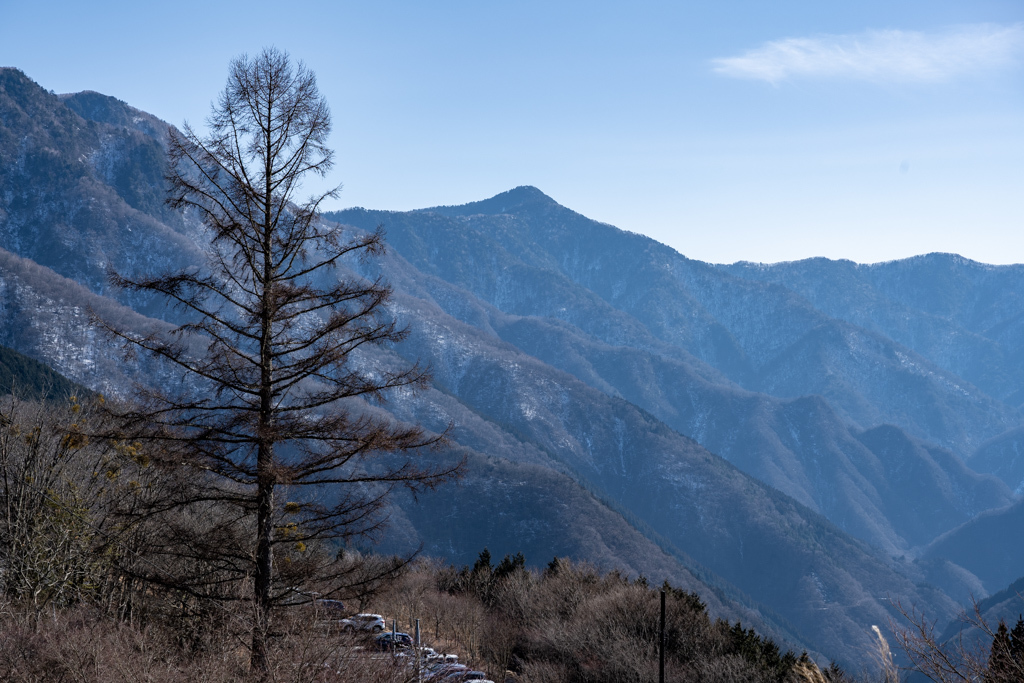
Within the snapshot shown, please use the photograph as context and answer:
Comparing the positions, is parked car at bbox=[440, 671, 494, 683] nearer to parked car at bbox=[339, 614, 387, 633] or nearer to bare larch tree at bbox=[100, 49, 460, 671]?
parked car at bbox=[339, 614, 387, 633]

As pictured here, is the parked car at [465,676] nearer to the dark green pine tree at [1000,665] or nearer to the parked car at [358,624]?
the parked car at [358,624]

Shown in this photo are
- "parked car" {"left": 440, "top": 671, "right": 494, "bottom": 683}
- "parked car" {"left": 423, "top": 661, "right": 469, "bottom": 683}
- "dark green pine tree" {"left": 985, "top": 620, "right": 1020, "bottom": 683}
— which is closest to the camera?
"dark green pine tree" {"left": 985, "top": 620, "right": 1020, "bottom": 683}

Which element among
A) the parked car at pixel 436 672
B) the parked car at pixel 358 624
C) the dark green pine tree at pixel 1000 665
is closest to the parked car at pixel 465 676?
the parked car at pixel 358 624

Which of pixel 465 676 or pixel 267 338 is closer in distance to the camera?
pixel 267 338

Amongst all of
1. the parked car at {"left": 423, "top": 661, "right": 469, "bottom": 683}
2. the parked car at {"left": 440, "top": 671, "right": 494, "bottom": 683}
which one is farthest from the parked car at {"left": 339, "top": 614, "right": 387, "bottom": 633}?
the parked car at {"left": 440, "top": 671, "right": 494, "bottom": 683}

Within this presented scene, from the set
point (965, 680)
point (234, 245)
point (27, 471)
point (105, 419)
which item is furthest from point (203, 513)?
point (965, 680)

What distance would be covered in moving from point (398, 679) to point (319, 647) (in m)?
1.61

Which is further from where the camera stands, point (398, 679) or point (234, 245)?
point (234, 245)

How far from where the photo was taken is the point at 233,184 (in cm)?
1800

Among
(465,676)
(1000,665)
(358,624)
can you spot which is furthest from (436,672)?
(1000,665)

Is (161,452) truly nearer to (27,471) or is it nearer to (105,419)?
(105,419)

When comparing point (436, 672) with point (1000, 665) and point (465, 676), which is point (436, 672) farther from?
point (1000, 665)

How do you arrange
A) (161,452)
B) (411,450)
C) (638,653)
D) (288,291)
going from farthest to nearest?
(638,653)
(411,450)
(288,291)
(161,452)

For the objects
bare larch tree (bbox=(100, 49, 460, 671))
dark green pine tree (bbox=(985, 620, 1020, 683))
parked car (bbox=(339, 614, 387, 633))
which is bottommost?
parked car (bbox=(339, 614, 387, 633))
